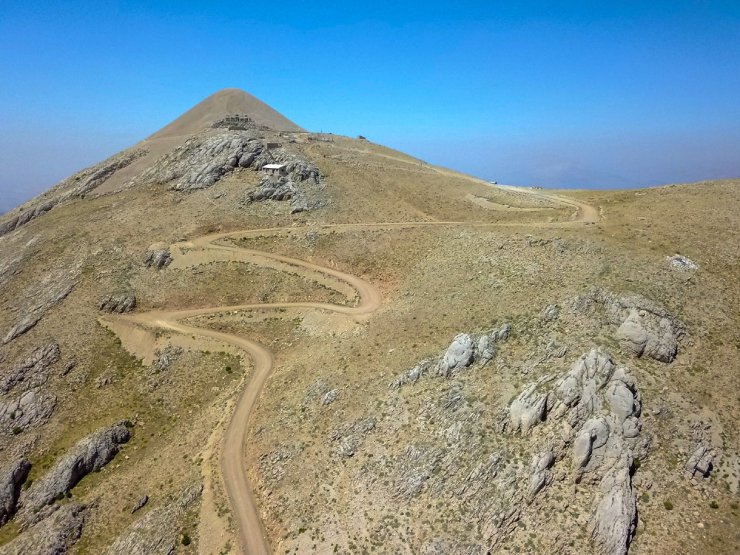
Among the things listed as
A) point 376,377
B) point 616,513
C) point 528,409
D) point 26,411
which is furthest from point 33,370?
point 616,513

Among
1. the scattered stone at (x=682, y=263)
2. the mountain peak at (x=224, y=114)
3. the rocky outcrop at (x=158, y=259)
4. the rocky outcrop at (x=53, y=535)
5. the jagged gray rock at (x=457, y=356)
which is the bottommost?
the rocky outcrop at (x=53, y=535)

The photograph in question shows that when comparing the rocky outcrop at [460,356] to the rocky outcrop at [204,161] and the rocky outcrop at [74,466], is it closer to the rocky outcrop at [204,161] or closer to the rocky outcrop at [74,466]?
the rocky outcrop at [74,466]

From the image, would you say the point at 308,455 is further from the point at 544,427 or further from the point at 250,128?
the point at 250,128

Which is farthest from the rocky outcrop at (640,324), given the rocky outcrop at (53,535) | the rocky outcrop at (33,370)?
the rocky outcrop at (33,370)

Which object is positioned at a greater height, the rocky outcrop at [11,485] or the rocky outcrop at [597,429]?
the rocky outcrop at [597,429]

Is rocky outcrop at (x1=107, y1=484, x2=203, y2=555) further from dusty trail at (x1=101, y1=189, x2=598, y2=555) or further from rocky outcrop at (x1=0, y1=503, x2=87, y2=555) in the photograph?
rocky outcrop at (x1=0, y1=503, x2=87, y2=555)

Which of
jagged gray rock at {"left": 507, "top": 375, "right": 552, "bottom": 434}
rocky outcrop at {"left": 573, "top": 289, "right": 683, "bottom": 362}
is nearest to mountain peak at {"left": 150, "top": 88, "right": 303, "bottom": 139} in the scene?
rocky outcrop at {"left": 573, "top": 289, "right": 683, "bottom": 362}

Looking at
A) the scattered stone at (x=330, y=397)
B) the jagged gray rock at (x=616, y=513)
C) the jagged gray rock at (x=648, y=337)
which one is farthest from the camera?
the scattered stone at (x=330, y=397)
